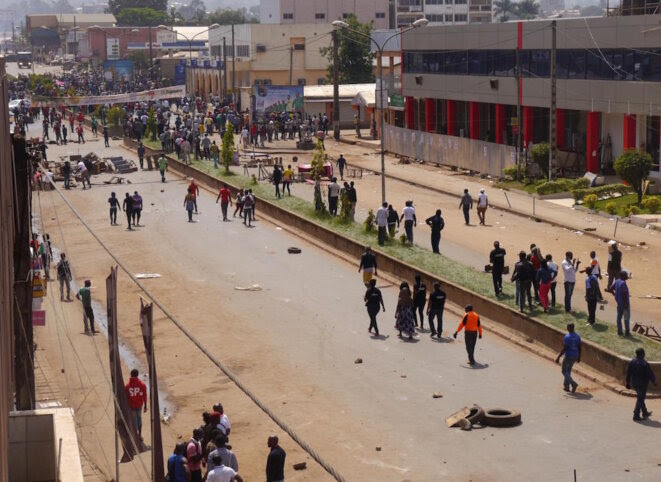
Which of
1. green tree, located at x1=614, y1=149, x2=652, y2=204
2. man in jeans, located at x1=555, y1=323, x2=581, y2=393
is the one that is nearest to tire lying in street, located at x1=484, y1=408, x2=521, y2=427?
man in jeans, located at x1=555, y1=323, x2=581, y2=393

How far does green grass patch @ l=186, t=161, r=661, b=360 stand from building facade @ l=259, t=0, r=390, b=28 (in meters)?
87.5

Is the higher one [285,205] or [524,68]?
[524,68]

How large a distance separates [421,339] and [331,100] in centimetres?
5321

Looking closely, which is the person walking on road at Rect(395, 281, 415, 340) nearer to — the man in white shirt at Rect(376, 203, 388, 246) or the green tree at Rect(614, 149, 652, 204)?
the man in white shirt at Rect(376, 203, 388, 246)

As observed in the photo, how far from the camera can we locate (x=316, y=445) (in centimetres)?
1761

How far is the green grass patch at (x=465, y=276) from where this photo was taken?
20.9 metres

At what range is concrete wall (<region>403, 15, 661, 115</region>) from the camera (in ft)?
143

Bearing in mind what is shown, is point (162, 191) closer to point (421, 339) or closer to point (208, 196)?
point (208, 196)

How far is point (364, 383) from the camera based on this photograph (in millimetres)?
20609

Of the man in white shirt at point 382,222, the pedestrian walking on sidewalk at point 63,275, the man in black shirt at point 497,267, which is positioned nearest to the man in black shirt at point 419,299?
the man in black shirt at point 497,267

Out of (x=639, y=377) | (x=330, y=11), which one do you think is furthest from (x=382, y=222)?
(x=330, y=11)

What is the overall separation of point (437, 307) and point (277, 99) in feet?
158

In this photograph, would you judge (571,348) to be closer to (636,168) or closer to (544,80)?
(636,168)

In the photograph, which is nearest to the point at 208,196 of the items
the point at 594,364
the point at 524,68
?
the point at 524,68
